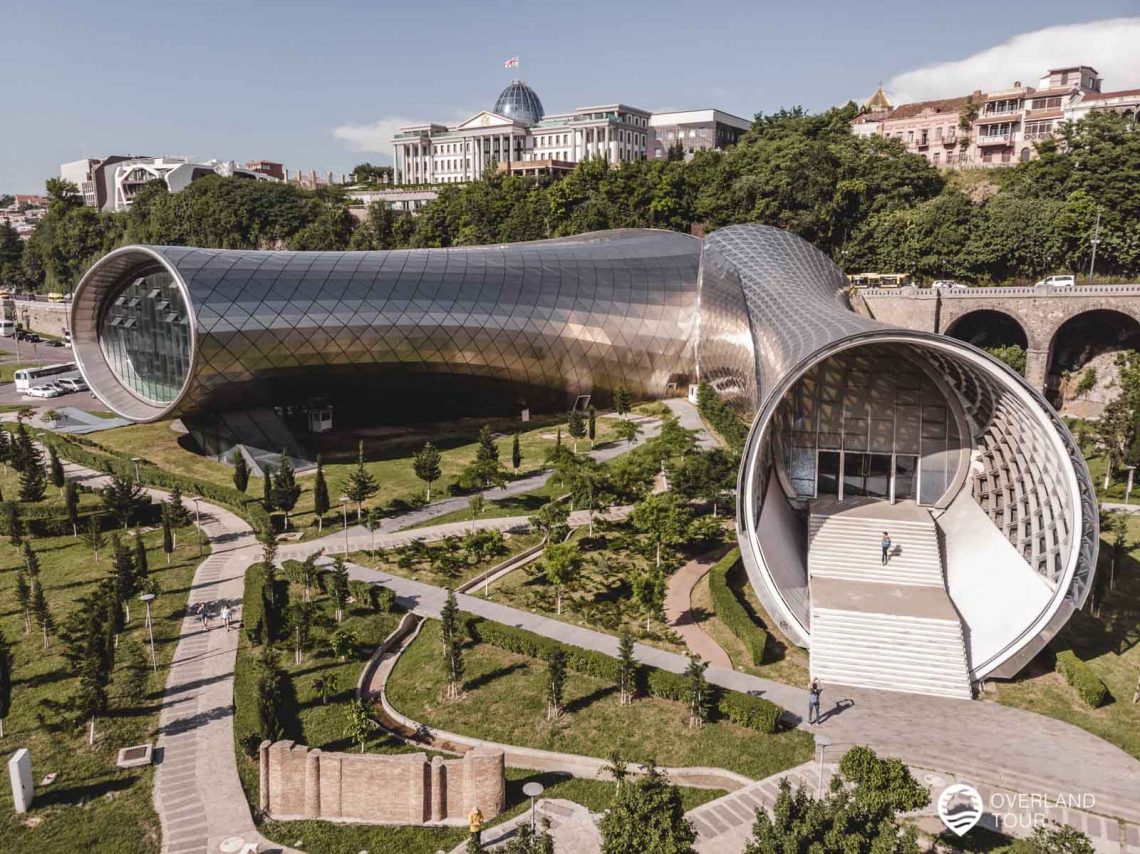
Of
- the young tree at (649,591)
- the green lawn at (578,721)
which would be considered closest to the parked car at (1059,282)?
the young tree at (649,591)

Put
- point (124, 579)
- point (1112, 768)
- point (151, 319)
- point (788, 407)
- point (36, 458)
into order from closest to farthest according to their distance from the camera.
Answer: point (1112, 768)
point (124, 579)
point (788, 407)
point (36, 458)
point (151, 319)

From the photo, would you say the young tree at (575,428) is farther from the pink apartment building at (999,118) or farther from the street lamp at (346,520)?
the pink apartment building at (999,118)

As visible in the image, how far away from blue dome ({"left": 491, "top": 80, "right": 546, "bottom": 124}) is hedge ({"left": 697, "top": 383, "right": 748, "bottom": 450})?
12842 cm

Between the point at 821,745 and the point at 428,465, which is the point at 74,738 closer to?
the point at 821,745

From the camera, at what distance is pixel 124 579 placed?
2856cm

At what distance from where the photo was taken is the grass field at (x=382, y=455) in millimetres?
41059

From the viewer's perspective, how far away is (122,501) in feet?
118

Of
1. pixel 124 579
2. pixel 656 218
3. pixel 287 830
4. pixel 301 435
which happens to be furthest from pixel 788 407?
pixel 656 218

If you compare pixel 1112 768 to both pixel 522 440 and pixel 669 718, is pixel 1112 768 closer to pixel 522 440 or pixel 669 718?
pixel 669 718

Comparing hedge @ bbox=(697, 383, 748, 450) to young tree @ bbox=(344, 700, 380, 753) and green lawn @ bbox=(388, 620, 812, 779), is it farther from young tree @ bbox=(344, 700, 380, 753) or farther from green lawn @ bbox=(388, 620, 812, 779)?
young tree @ bbox=(344, 700, 380, 753)

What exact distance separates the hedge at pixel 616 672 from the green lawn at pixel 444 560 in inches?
189

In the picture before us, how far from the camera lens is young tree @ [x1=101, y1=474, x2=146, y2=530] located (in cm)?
3572

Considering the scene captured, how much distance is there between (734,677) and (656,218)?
233ft

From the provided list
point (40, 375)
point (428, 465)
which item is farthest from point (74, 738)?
point (40, 375)
